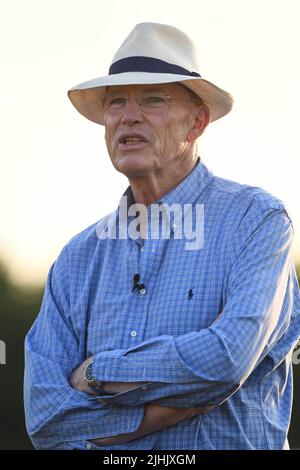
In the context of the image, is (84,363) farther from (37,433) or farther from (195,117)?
(195,117)

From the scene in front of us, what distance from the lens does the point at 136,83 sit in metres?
5.13

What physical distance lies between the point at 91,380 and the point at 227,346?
0.65 meters

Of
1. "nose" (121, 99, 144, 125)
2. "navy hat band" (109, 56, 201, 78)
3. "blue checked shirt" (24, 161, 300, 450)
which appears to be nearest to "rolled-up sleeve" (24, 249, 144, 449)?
"blue checked shirt" (24, 161, 300, 450)

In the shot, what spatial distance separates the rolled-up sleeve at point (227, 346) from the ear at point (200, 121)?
0.77 meters

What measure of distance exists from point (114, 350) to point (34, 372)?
0.49 m

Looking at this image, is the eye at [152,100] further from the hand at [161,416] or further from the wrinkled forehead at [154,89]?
the hand at [161,416]

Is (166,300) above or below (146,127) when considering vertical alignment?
below

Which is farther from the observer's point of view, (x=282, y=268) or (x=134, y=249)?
(x=134, y=249)

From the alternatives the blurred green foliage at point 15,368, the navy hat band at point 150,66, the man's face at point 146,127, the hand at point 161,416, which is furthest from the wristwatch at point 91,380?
the blurred green foliage at point 15,368

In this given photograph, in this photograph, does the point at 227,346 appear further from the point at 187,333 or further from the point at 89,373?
the point at 89,373

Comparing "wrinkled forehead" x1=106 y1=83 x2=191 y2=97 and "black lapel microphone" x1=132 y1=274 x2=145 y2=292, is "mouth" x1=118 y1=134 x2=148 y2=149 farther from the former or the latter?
"black lapel microphone" x1=132 y1=274 x2=145 y2=292

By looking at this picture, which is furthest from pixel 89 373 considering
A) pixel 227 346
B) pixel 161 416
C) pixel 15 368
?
pixel 15 368
